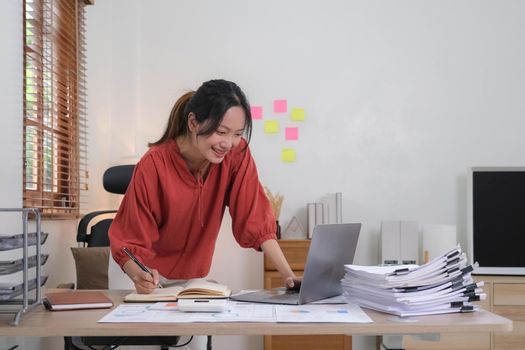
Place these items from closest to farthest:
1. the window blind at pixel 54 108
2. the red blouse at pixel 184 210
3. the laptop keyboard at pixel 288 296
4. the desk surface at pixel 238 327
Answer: the desk surface at pixel 238 327 → the laptop keyboard at pixel 288 296 → the red blouse at pixel 184 210 → the window blind at pixel 54 108

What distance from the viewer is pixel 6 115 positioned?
2.56 meters

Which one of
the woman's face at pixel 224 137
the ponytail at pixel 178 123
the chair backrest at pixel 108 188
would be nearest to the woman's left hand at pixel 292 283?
the woman's face at pixel 224 137

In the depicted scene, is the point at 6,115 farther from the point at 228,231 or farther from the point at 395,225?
the point at 395,225

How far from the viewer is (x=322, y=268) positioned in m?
1.70

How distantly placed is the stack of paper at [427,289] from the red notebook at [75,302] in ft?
2.27

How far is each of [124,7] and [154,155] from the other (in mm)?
2556

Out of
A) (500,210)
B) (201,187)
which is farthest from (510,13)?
(201,187)

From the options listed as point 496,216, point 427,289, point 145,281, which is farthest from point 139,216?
point 496,216

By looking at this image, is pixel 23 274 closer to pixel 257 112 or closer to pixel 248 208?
pixel 248 208

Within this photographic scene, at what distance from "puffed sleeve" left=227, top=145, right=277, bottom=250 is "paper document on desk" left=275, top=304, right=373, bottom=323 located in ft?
1.80

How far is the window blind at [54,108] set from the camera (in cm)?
305

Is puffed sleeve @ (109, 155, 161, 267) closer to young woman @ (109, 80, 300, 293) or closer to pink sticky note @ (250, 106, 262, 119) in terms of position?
young woman @ (109, 80, 300, 293)

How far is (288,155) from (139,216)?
2.36 metres

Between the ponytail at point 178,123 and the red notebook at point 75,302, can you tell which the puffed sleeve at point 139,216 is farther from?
the red notebook at point 75,302
